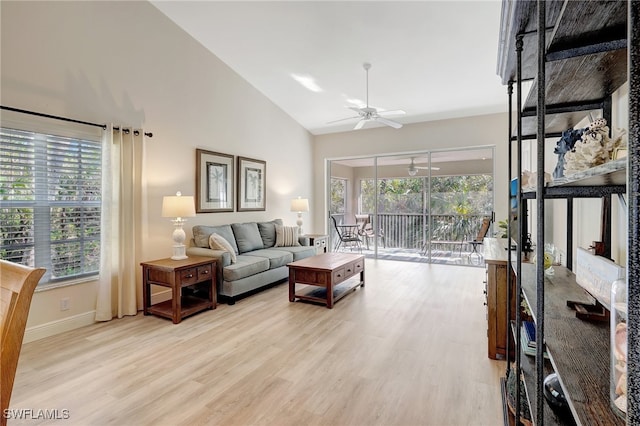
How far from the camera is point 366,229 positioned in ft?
24.2

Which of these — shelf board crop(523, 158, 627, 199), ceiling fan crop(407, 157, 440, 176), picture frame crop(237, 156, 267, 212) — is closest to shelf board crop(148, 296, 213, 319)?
picture frame crop(237, 156, 267, 212)

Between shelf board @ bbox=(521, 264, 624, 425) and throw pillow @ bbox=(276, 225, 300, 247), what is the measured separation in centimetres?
438

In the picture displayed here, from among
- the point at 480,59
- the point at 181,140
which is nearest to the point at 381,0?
the point at 480,59

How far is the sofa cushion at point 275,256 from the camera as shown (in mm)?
4750

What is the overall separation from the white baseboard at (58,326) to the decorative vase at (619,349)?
398 cm

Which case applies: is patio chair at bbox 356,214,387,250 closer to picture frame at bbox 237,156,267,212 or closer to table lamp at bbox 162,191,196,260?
picture frame at bbox 237,156,267,212

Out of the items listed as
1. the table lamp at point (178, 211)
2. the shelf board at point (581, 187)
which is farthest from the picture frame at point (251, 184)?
the shelf board at point (581, 187)

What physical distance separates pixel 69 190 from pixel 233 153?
2.50m

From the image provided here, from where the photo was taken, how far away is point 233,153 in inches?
214

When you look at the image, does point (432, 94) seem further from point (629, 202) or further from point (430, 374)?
point (629, 202)

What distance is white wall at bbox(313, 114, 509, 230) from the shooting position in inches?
234

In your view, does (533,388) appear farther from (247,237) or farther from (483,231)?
(483,231)

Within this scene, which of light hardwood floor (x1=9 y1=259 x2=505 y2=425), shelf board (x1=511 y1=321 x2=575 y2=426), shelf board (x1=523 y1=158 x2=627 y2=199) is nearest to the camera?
shelf board (x1=523 y1=158 x2=627 y2=199)

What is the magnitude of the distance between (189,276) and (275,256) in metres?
1.44
